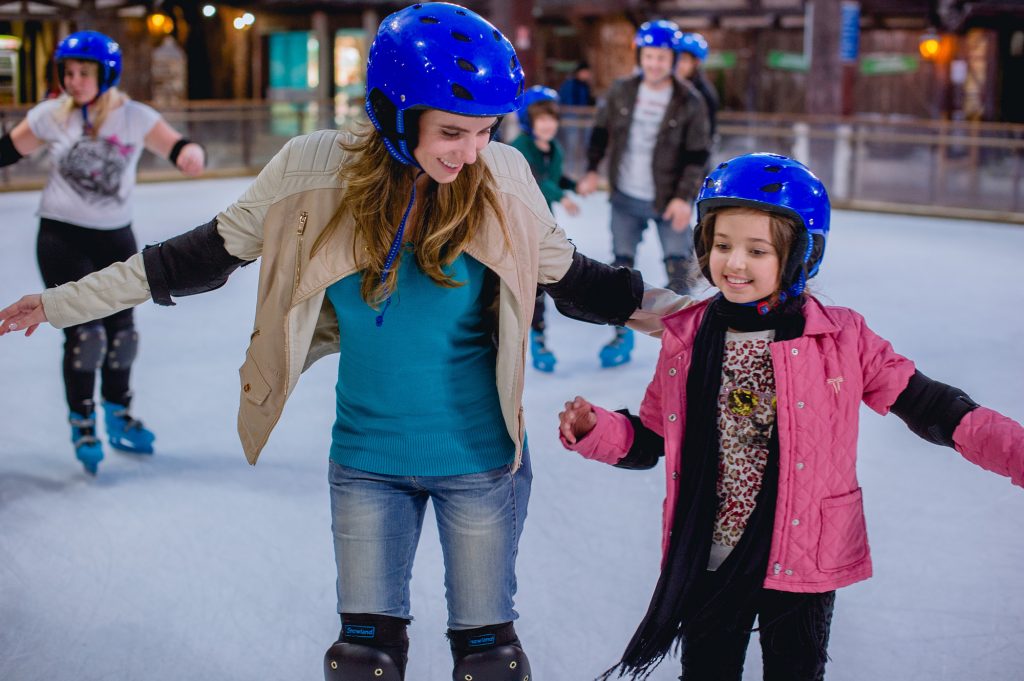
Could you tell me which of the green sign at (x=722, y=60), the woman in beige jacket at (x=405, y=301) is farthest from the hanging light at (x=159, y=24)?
the woman in beige jacket at (x=405, y=301)

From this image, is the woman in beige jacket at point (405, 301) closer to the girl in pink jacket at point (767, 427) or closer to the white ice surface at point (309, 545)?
the girl in pink jacket at point (767, 427)

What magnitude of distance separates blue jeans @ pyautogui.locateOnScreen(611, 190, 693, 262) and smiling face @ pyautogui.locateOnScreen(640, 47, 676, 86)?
514mm

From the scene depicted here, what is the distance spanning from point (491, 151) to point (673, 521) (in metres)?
0.65

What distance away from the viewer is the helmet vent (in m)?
1.62

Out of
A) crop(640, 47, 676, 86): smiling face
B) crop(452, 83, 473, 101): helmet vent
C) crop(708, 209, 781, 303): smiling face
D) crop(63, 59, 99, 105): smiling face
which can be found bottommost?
crop(708, 209, 781, 303): smiling face

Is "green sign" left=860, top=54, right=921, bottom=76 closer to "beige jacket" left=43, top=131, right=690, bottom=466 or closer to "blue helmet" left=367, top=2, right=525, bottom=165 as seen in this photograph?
"beige jacket" left=43, top=131, right=690, bottom=466

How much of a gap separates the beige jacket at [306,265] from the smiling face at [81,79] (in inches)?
76.0

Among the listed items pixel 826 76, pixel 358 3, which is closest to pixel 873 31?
pixel 826 76

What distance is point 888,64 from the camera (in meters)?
16.7

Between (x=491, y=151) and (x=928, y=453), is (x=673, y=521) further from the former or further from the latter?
(x=928, y=453)

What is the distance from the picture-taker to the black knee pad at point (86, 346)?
11.9 feet

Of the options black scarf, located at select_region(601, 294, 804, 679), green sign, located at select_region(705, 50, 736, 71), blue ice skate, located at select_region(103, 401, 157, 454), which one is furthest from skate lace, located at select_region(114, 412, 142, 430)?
green sign, located at select_region(705, 50, 736, 71)

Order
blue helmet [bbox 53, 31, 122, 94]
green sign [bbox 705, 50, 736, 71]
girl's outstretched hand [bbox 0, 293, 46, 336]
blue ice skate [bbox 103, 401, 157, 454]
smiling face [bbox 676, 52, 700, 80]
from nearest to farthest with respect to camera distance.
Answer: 1. girl's outstretched hand [bbox 0, 293, 46, 336]
2. blue helmet [bbox 53, 31, 122, 94]
3. blue ice skate [bbox 103, 401, 157, 454]
4. smiling face [bbox 676, 52, 700, 80]
5. green sign [bbox 705, 50, 736, 71]

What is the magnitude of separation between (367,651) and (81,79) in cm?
247
